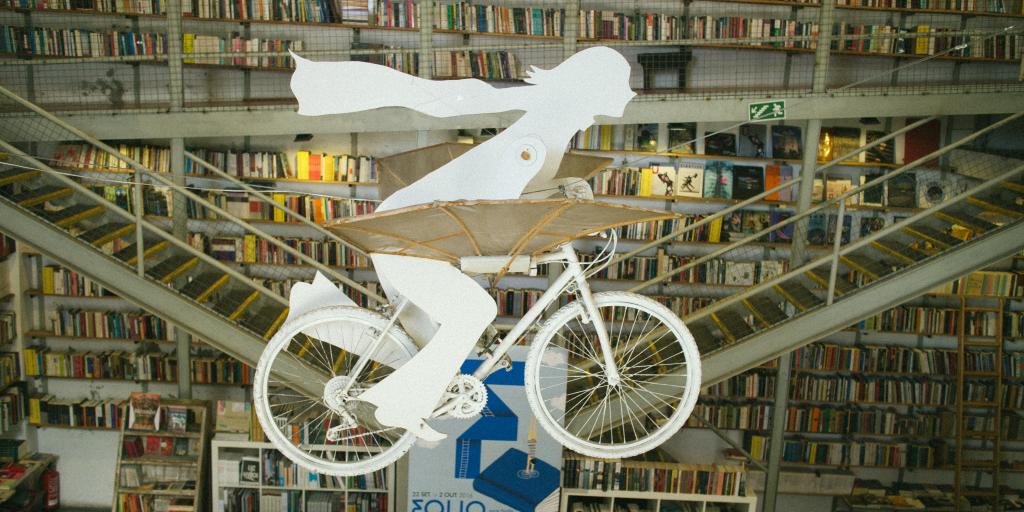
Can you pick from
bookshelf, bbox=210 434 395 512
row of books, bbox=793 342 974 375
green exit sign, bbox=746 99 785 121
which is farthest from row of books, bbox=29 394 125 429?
row of books, bbox=793 342 974 375

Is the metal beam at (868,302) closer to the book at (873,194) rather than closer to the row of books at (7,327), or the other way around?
the book at (873,194)

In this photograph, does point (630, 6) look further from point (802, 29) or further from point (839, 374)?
point (839, 374)

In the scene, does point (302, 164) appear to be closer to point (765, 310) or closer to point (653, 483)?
point (653, 483)

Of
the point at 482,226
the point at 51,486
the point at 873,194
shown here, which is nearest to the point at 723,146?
the point at 873,194

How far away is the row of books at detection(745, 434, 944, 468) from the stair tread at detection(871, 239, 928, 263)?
228cm

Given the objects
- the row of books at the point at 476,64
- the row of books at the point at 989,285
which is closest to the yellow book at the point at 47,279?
the row of books at the point at 476,64

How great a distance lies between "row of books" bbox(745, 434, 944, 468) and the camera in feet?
23.7

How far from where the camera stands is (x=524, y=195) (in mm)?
2793

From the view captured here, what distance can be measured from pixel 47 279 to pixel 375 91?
5473 mm

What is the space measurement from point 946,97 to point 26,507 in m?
7.18

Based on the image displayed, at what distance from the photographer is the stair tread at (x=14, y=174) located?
498cm

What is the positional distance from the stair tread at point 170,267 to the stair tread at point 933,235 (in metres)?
4.46

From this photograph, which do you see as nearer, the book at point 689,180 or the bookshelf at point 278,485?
the bookshelf at point 278,485

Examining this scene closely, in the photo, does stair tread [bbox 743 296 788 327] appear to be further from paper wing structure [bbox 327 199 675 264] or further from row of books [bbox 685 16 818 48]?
paper wing structure [bbox 327 199 675 264]
